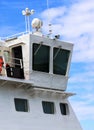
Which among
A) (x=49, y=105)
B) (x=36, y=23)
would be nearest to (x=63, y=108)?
(x=49, y=105)

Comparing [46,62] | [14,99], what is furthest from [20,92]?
[46,62]

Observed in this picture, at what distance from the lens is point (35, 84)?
2708 centimetres

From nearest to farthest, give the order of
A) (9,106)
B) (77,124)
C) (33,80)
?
(9,106), (33,80), (77,124)

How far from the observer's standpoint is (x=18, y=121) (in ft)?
83.2

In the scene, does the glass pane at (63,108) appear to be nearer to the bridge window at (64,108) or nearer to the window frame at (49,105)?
the bridge window at (64,108)

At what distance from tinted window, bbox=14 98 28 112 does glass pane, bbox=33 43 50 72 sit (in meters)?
2.32

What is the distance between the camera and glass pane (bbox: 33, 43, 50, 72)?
27375 millimetres

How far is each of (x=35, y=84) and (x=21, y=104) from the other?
5.28ft

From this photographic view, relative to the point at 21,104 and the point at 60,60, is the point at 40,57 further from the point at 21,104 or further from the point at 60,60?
the point at 21,104

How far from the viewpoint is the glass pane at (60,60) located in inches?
1127

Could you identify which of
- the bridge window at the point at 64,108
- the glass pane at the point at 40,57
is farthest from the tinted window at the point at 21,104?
the bridge window at the point at 64,108

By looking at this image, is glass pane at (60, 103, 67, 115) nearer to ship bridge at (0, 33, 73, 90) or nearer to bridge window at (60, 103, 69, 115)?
bridge window at (60, 103, 69, 115)

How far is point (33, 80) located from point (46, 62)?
68.7 inches

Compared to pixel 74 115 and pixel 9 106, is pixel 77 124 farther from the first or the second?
pixel 9 106
